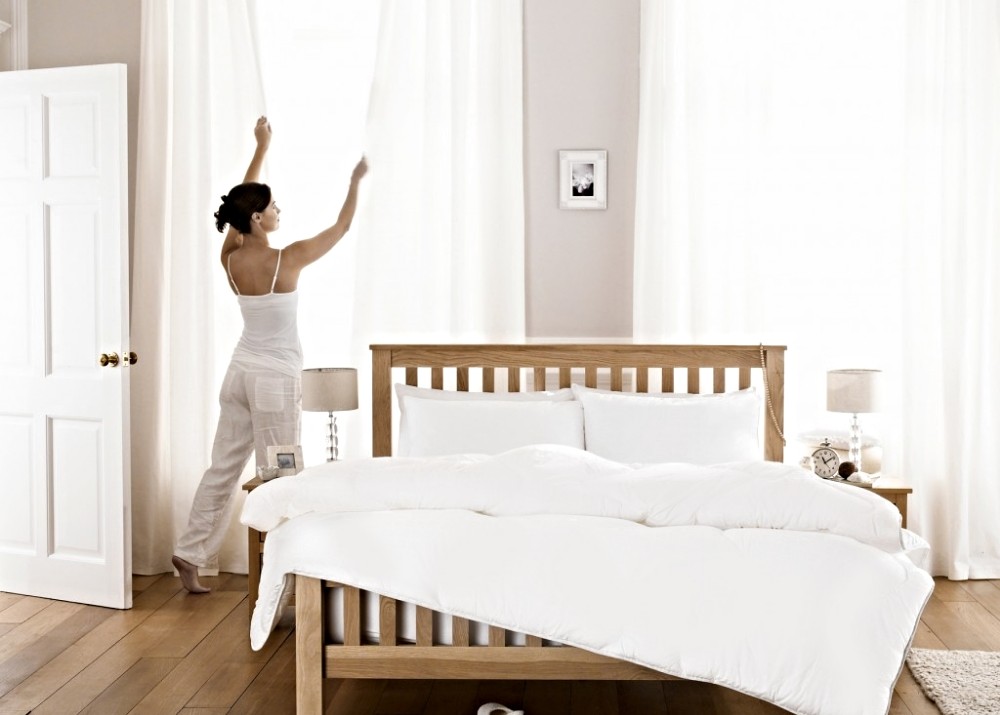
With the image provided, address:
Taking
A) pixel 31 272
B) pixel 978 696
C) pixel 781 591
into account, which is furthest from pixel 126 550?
pixel 978 696

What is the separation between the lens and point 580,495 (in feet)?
8.64

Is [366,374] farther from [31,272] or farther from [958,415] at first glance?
[958,415]

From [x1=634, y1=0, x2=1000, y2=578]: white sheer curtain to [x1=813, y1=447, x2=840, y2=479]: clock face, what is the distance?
72cm

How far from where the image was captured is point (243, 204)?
3.98 m

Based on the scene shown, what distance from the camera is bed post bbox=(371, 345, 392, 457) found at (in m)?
4.14

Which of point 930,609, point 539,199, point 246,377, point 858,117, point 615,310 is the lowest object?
point 930,609

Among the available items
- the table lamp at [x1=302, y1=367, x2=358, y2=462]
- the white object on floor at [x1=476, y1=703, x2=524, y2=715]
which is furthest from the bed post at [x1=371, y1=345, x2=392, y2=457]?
the white object on floor at [x1=476, y1=703, x2=524, y2=715]

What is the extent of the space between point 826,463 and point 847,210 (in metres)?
1.35

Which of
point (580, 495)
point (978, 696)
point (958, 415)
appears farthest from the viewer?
point (958, 415)

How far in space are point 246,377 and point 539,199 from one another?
156cm

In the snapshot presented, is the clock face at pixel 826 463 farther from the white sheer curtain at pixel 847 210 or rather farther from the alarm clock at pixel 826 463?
the white sheer curtain at pixel 847 210

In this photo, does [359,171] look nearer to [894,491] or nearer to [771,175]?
[771,175]

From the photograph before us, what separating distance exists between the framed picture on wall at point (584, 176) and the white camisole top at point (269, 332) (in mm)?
1346

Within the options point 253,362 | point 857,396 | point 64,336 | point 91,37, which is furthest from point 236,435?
point 857,396
